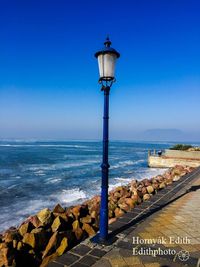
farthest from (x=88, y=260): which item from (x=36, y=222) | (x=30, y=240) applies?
(x=36, y=222)

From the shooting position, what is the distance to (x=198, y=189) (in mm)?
9219

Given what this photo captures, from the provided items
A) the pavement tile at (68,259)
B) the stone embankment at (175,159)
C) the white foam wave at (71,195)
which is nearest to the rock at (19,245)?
the pavement tile at (68,259)

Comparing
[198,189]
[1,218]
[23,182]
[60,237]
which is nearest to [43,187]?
[23,182]

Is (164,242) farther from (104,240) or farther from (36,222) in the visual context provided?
(36,222)

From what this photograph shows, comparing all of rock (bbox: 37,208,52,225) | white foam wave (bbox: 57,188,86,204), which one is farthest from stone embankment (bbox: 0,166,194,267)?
white foam wave (bbox: 57,188,86,204)

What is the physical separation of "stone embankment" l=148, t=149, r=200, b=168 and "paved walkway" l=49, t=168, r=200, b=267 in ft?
63.5

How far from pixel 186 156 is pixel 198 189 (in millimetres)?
17828

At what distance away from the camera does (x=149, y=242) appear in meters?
4.48

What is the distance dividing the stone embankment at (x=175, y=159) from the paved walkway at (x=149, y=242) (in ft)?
63.5

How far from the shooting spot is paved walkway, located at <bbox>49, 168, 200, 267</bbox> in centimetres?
383

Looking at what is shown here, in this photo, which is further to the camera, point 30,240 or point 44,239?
point 44,239

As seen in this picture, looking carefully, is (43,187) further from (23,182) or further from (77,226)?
(77,226)

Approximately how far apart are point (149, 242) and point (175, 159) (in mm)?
23389

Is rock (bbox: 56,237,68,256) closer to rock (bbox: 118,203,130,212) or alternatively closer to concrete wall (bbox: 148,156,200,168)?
rock (bbox: 118,203,130,212)
